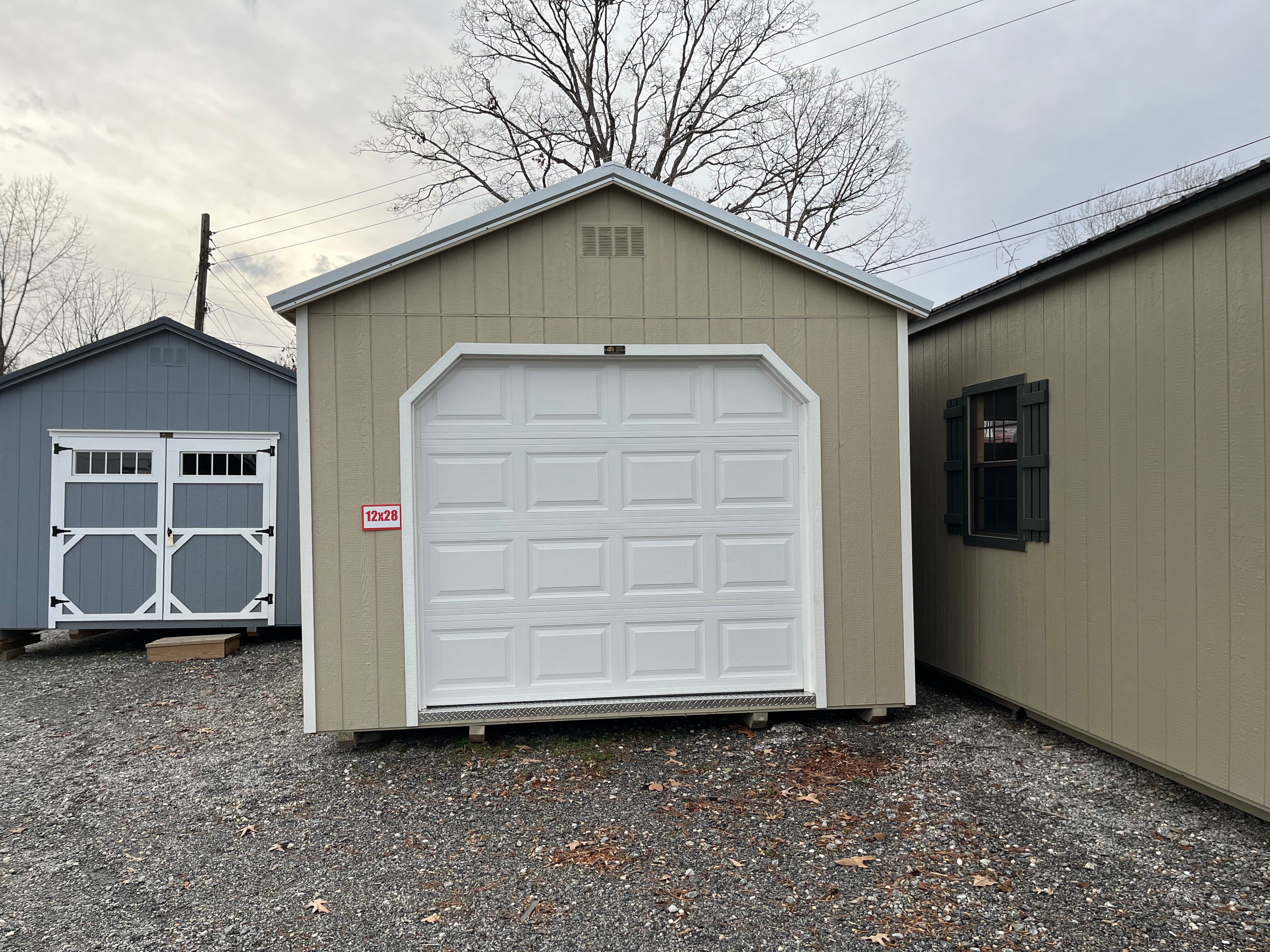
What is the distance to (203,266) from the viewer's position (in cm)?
1389

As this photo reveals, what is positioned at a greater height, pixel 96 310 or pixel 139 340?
pixel 96 310

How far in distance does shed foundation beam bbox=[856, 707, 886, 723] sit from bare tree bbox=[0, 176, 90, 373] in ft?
60.4

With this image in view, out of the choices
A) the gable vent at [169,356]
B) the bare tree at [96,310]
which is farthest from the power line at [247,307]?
the gable vent at [169,356]

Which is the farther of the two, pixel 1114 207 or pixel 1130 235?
pixel 1114 207

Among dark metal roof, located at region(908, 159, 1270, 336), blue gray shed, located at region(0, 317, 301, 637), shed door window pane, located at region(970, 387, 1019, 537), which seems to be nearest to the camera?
dark metal roof, located at region(908, 159, 1270, 336)

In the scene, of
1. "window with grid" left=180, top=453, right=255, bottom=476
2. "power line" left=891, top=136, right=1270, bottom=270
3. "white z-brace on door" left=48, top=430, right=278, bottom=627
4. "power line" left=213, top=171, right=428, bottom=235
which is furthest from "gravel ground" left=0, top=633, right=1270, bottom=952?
"power line" left=213, top=171, right=428, bottom=235

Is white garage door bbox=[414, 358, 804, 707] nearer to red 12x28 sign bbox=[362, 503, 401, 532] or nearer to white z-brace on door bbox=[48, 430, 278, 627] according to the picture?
red 12x28 sign bbox=[362, 503, 401, 532]

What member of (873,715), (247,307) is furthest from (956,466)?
(247,307)

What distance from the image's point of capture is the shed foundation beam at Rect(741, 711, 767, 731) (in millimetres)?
4668

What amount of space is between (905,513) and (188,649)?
23.1 ft

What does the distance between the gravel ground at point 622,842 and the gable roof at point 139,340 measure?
12.9ft

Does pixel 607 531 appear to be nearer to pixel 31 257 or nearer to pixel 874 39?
pixel 874 39

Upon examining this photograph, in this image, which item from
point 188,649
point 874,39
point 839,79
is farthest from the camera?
point 839,79

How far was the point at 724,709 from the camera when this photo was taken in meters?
4.58
